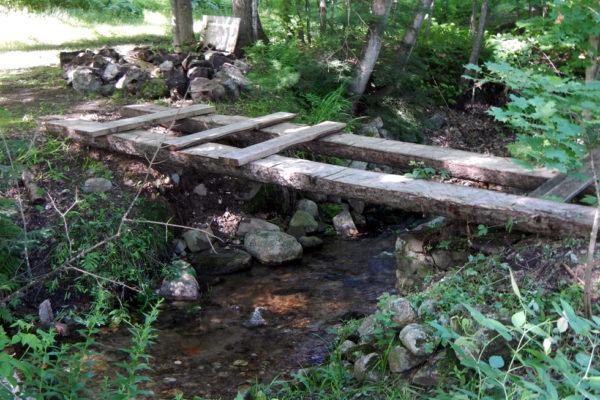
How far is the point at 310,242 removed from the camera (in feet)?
22.1

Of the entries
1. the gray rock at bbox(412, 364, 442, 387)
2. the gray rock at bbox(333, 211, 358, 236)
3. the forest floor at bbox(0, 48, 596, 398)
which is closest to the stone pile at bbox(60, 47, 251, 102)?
the forest floor at bbox(0, 48, 596, 398)

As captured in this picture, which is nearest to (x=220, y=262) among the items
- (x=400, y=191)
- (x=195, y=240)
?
(x=195, y=240)

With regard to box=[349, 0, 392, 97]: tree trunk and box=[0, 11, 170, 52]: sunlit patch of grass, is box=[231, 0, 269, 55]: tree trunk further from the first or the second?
box=[0, 11, 170, 52]: sunlit patch of grass

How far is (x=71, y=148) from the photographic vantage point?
268 inches

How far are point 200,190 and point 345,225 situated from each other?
1.79 metres

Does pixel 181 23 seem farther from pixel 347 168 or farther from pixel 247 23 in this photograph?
pixel 347 168

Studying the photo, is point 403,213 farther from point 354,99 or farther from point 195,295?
point 195,295

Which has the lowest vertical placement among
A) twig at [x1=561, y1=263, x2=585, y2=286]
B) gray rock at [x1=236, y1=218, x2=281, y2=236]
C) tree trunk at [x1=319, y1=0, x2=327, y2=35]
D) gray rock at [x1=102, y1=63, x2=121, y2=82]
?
gray rock at [x1=236, y1=218, x2=281, y2=236]

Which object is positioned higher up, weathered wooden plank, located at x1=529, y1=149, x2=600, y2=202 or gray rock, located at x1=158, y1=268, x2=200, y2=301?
weathered wooden plank, located at x1=529, y1=149, x2=600, y2=202

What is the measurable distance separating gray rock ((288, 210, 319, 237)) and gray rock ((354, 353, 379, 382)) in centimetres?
313

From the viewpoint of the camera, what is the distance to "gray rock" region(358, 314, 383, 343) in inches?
166

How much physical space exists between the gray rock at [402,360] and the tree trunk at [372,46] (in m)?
5.89

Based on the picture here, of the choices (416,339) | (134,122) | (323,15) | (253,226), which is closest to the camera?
(416,339)

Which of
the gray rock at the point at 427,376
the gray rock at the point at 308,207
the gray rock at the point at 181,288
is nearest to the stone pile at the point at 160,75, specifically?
the gray rock at the point at 308,207
